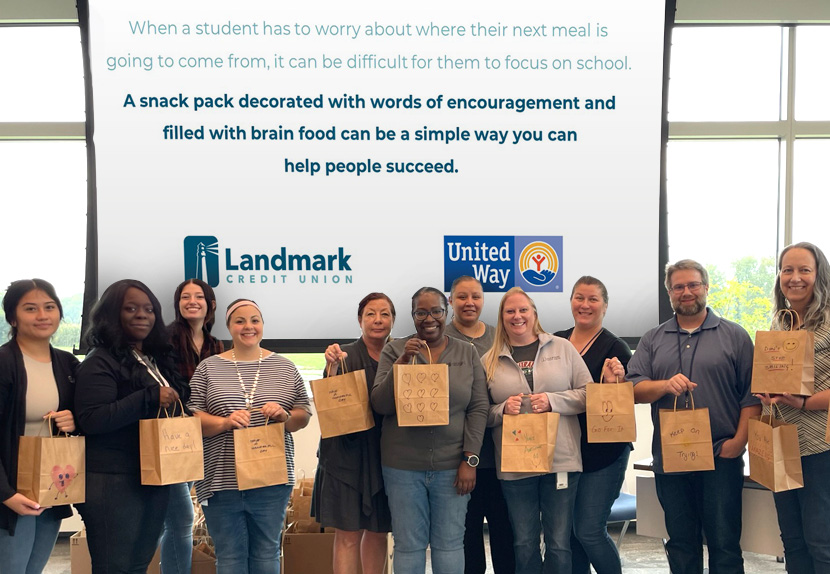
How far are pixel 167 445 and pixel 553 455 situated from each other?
1415 millimetres

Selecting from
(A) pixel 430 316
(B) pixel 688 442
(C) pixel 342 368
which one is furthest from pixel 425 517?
(B) pixel 688 442

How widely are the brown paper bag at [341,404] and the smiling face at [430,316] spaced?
0.93 ft

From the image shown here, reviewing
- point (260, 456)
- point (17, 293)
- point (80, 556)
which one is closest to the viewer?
point (17, 293)

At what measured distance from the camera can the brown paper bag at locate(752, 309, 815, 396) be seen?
109 inches

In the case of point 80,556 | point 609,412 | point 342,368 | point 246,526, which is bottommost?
point 80,556

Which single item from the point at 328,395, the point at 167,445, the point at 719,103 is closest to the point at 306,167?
the point at 328,395

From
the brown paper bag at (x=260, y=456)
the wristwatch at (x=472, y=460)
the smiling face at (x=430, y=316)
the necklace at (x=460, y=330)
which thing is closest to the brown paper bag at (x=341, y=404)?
the brown paper bag at (x=260, y=456)

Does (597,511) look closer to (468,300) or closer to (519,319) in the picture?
(519,319)

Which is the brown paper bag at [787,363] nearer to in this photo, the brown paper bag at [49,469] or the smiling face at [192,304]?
the smiling face at [192,304]

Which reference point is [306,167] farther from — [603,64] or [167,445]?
[167,445]

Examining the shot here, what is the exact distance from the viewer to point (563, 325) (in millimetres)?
4234

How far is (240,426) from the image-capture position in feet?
9.43

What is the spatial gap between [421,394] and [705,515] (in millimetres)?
1204

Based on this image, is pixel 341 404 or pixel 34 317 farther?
pixel 341 404
